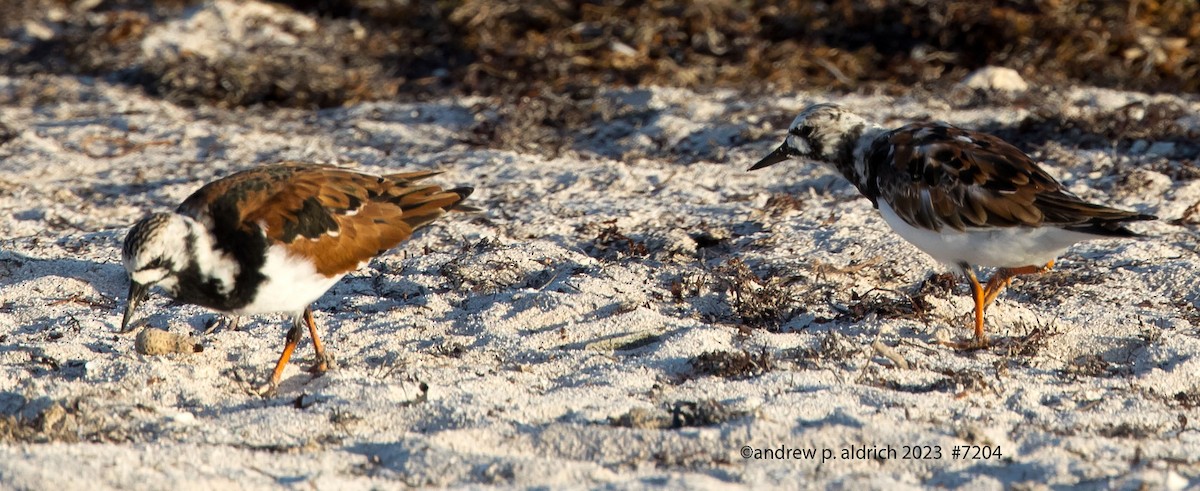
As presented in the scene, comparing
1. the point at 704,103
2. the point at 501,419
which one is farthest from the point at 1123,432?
the point at 704,103

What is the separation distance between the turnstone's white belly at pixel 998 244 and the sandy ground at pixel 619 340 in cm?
29

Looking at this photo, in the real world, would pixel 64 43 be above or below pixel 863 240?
below

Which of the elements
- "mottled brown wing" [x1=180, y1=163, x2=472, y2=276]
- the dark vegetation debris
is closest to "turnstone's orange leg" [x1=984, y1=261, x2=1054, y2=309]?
→ "mottled brown wing" [x1=180, y1=163, x2=472, y2=276]

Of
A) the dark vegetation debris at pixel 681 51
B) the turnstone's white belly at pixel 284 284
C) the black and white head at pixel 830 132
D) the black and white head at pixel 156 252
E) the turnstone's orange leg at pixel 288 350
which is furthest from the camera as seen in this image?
the dark vegetation debris at pixel 681 51

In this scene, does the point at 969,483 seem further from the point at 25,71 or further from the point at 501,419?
the point at 25,71

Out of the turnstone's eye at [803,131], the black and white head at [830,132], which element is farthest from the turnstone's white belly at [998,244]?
the turnstone's eye at [803,131]

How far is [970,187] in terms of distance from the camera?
5.00 metres

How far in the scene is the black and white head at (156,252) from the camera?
4.46 meters

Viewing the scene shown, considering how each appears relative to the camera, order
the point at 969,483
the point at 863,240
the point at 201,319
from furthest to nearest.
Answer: the point at 863,240 → the point at 201,319 → the point at 969,483

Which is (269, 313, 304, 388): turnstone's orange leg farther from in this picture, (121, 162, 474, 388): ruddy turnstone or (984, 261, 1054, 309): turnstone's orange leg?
(984, 261, 1054, 309): turnstone's orange leg

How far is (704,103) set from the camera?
813 centimetres

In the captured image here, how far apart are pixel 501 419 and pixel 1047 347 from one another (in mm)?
2181

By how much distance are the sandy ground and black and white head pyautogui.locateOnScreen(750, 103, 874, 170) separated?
1.53 ft

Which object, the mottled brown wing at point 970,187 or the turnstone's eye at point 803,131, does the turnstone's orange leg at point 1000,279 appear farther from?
the turnstone's eye at point 803,131
